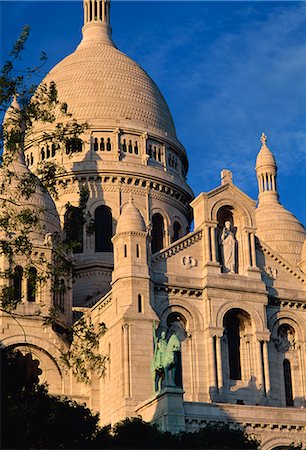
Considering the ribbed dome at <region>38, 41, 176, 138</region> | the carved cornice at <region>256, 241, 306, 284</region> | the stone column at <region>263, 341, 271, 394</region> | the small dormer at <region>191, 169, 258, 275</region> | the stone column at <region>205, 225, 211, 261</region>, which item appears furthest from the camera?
the ribbed dome at <region>38, 41, 176, 138</region>

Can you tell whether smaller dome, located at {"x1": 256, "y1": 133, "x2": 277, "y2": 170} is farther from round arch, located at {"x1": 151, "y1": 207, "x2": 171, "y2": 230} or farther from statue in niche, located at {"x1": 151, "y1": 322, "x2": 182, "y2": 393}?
statue in niche, located at {"x1": 151, "y1": 322, "x2": 182, "y2": 393}

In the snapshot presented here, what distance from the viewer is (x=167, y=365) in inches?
2028

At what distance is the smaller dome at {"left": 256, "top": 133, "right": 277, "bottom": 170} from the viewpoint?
8106cm

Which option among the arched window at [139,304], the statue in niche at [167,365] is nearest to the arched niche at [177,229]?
the arched window at [139,304]

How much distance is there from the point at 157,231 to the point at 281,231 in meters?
8.95

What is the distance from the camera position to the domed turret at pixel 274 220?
75875mm

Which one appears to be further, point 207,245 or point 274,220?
point 274,220

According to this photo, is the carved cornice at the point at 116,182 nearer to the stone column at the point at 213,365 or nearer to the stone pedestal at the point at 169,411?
the stone column at the point at 213,365

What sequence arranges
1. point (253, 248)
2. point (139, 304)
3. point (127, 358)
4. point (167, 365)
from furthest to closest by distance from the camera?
point (253, 248), point (139, 304), point (127, 358), point (167, 365)

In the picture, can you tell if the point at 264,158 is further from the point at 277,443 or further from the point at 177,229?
the point at 277,443

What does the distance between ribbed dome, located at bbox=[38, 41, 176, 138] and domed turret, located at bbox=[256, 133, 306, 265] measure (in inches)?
304

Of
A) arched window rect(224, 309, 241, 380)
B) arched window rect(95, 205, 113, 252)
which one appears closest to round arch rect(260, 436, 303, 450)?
arched window rect(224, 309, 241, 380)

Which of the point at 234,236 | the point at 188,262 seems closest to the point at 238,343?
the point at 188,262

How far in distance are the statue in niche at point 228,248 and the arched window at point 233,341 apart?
8.75ft
